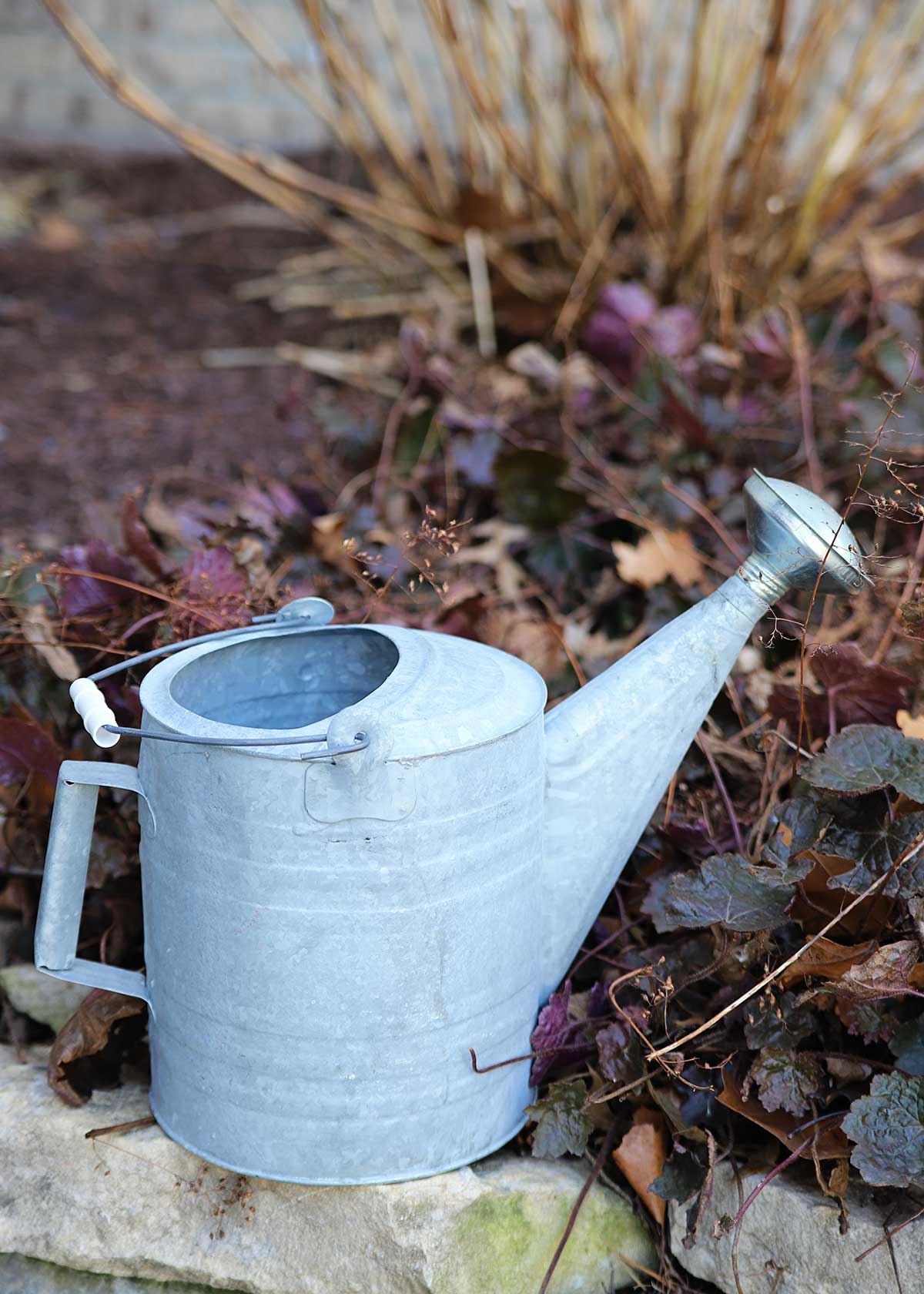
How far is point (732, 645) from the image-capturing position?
1.16 metres

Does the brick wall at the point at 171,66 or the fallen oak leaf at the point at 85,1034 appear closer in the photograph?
the fallen oak leaf at the point at 85,1034

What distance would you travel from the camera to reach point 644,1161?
1.15m

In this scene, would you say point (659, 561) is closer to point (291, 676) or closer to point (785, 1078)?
point (291, 676)

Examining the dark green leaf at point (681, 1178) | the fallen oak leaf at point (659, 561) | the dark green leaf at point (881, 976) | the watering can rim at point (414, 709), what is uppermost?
the watering can rim at point (414, 709)

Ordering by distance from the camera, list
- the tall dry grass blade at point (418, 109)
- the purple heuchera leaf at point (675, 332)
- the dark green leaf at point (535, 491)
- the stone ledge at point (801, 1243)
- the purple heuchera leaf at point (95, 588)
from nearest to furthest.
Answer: the stone ledge at point (801, 1243) < the purple heuchera leaf at point (95, 588) < the dark green leaf at point (535, 491) < the purple heuchera leaf at point (675, 332) < the tall dry grass blade at point (418, 109)

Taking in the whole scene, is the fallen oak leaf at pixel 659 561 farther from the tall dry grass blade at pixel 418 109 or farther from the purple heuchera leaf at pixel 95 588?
the tall dry grass blade at pixel 418 109

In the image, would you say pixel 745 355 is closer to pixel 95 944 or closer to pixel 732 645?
pixel 732 645

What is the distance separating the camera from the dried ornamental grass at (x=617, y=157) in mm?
2410

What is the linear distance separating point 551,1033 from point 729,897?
0.81ft

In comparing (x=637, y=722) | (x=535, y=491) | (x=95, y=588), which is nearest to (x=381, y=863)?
(x=637, y=722)

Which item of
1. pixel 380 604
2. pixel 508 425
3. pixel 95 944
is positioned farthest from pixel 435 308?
pixel 95 944

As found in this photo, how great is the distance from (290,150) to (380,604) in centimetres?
371

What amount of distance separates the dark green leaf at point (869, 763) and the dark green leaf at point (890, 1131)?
26cm

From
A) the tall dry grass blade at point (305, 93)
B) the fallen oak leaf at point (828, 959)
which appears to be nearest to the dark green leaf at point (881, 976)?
the fallen oak leaf at point (828, 959)
